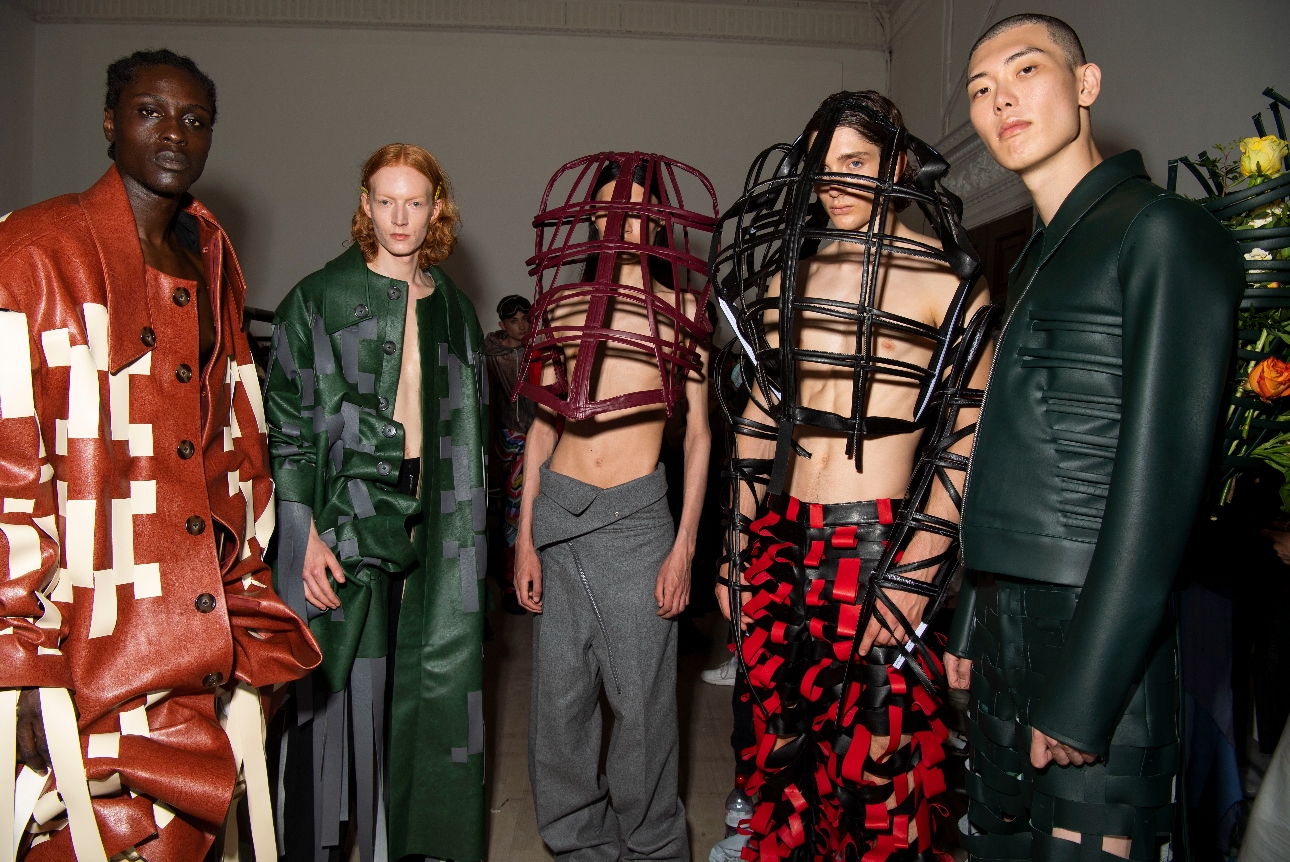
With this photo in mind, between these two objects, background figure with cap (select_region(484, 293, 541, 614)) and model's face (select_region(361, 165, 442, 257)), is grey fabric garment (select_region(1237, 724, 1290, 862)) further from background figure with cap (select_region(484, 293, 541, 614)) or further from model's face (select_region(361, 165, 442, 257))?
background figure with cap (select_region(484, 293, 541, 614))

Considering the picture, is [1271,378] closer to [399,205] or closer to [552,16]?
[399,205]

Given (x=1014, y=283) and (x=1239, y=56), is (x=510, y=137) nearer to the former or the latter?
(x=1239, y=56)

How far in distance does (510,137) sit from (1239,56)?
421 centimetres

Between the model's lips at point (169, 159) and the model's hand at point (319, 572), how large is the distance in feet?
2.46

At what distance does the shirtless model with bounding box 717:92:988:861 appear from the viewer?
148 centimetres

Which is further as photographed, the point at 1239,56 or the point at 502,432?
the point at 502,432

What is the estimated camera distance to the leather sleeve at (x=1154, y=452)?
0.99m

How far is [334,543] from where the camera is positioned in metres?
1.79

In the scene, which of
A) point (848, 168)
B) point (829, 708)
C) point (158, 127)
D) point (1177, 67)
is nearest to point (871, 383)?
point (848, 168)

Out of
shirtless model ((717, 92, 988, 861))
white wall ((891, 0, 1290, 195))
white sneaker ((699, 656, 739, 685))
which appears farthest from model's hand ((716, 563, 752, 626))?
white wall ((891, 0, 1290, 195))

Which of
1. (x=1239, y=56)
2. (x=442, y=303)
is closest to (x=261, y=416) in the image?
(x=442, y=303)

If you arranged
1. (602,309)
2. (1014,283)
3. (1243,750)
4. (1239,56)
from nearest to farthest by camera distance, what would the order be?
(1014,283) → (602,309) → (1243,750) → (1239,56)

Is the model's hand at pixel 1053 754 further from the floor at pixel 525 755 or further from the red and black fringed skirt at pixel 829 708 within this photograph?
the floor at pixel 525 755

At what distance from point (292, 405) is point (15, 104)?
5297mm
